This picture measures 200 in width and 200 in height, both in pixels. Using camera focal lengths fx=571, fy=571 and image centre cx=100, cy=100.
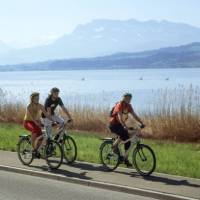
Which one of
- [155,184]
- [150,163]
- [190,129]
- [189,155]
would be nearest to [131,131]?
[150,163]

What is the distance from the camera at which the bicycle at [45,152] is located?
12.2m

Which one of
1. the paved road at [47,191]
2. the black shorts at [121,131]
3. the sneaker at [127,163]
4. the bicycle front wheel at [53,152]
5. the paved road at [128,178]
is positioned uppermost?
the black shorts at [121,131]

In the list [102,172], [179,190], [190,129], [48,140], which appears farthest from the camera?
[190,129]

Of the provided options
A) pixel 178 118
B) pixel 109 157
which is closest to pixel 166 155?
pixel 109 157

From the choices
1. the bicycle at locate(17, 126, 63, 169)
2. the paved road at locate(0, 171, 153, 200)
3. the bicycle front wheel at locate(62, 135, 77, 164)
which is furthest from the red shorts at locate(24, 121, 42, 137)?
the paved road at locate(0, 171, 153, 200)

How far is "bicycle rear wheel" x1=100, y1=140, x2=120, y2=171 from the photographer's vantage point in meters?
12.0

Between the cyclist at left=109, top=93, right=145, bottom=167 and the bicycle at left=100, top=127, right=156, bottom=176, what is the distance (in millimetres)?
110

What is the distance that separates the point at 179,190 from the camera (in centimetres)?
967

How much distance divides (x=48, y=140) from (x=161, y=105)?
31.7ft

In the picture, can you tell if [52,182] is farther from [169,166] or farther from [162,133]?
[162,133]

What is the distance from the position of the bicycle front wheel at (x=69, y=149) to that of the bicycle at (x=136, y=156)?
0.86 metres

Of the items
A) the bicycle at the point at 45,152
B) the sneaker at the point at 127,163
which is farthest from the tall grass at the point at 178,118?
the bicycle at the point at 45,152

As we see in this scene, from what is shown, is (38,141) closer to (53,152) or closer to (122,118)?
(53,152)

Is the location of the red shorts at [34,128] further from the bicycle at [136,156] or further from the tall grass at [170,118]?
the tall grass at [170,118]
